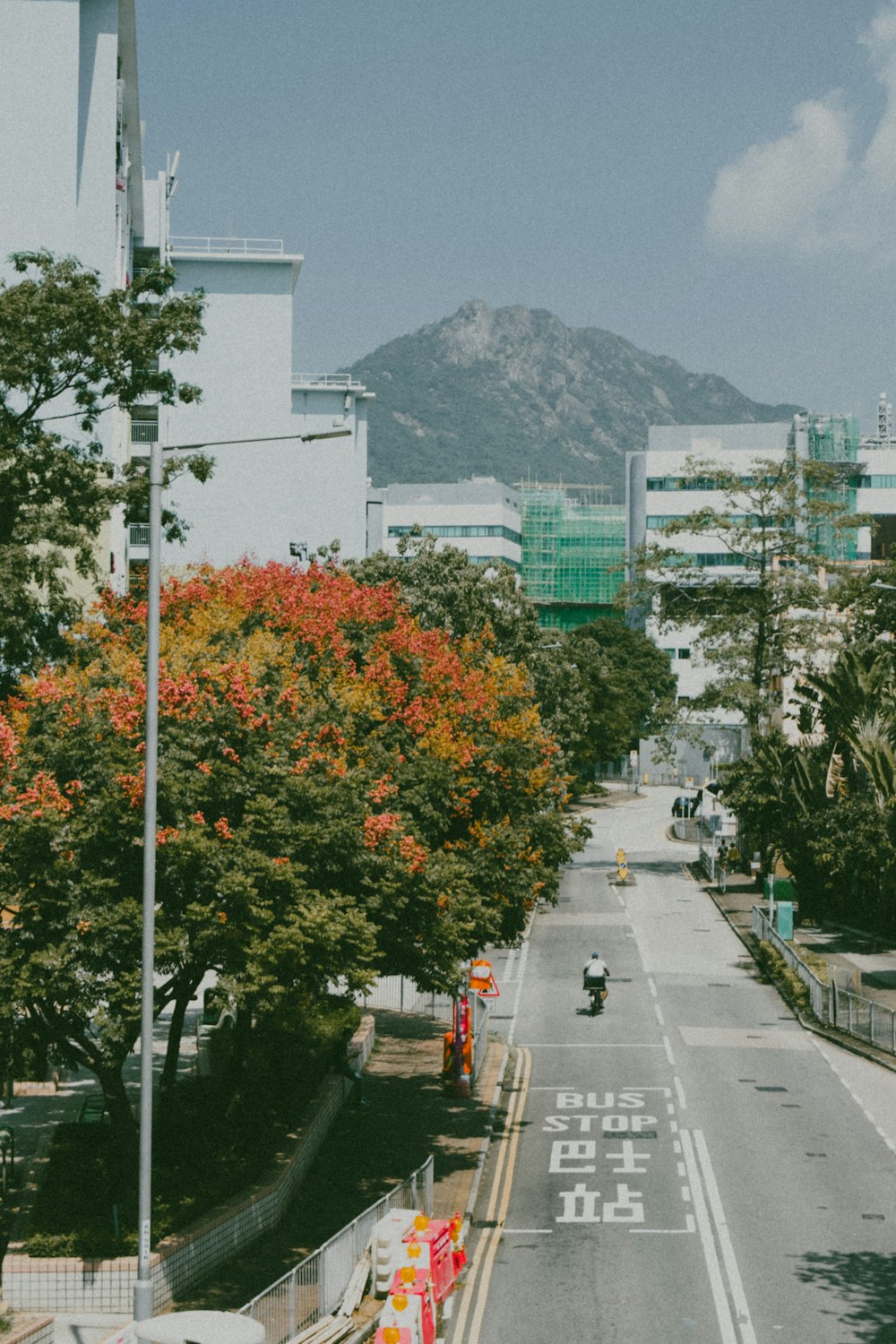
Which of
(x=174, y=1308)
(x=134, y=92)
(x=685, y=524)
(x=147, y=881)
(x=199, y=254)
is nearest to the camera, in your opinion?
(x=147, y=881)

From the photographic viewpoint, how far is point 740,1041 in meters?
38.9

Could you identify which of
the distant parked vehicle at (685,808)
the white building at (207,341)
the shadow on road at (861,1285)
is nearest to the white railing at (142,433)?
the white building at (207,341)

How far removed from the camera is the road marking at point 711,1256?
64.5 feet

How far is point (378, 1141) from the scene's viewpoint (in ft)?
95.2

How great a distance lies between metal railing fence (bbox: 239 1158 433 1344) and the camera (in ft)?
59.9

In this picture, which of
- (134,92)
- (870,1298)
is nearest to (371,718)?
(870,1298)

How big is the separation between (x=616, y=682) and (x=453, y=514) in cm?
6406

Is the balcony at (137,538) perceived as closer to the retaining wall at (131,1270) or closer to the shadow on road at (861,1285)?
the retaining wall at (131,1270)

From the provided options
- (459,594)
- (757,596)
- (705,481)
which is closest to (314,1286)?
(459,594)

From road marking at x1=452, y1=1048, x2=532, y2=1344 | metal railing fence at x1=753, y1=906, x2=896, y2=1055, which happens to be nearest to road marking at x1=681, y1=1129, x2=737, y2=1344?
road marking at x1=452, y1=1048, x2=532, y2=1344

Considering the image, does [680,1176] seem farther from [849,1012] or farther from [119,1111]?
[849,1012]

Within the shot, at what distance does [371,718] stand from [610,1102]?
1074 cm

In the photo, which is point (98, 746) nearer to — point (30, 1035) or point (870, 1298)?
point (30, 1035)

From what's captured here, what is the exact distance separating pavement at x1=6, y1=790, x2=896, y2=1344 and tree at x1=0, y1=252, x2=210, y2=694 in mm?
9236
